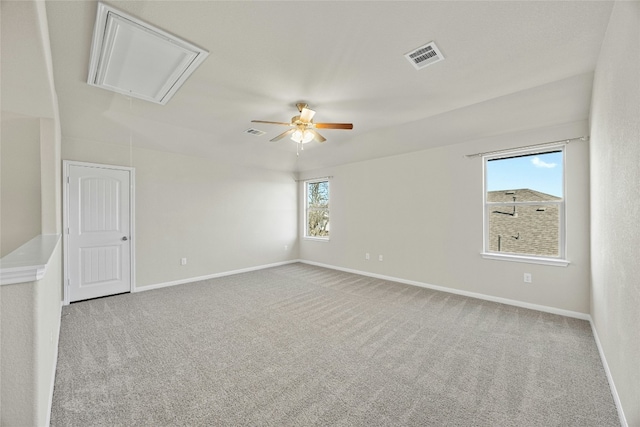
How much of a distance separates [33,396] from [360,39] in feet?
9.86

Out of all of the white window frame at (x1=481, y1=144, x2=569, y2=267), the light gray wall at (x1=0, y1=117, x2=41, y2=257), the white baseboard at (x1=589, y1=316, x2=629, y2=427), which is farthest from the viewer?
the white window frame at (x1=481, y1=144, x2=569, y2=267)

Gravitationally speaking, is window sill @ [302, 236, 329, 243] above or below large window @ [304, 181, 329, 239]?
below

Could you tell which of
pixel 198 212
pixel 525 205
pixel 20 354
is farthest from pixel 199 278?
pixel 525 205

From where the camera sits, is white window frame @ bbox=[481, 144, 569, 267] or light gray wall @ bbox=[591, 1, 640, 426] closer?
light gray wall @ bbox=[591, 1, 640, 426]

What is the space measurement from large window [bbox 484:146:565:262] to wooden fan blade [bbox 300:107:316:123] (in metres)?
2.78

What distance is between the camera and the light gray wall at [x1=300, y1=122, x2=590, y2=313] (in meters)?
3.26

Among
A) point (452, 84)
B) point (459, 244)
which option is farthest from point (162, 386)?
point (459, 244)

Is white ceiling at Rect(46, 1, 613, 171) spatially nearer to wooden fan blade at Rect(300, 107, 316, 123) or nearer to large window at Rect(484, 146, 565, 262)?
wooden fan blade at Rect(300, 107, 316, 123)

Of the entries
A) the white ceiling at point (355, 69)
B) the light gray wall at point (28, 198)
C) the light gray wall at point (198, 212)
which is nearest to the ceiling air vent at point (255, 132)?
the white ceiling at point (355, 69)

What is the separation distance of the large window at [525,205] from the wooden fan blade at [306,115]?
9.12ft

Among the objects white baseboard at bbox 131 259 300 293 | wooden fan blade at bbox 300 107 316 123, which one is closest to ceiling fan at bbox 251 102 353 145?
wooden fan blade at bbox 300 107 316 123

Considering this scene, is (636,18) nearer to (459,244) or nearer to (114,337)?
(459,244)

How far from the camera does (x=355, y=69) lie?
252cm

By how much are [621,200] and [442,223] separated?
2722 millimetres
